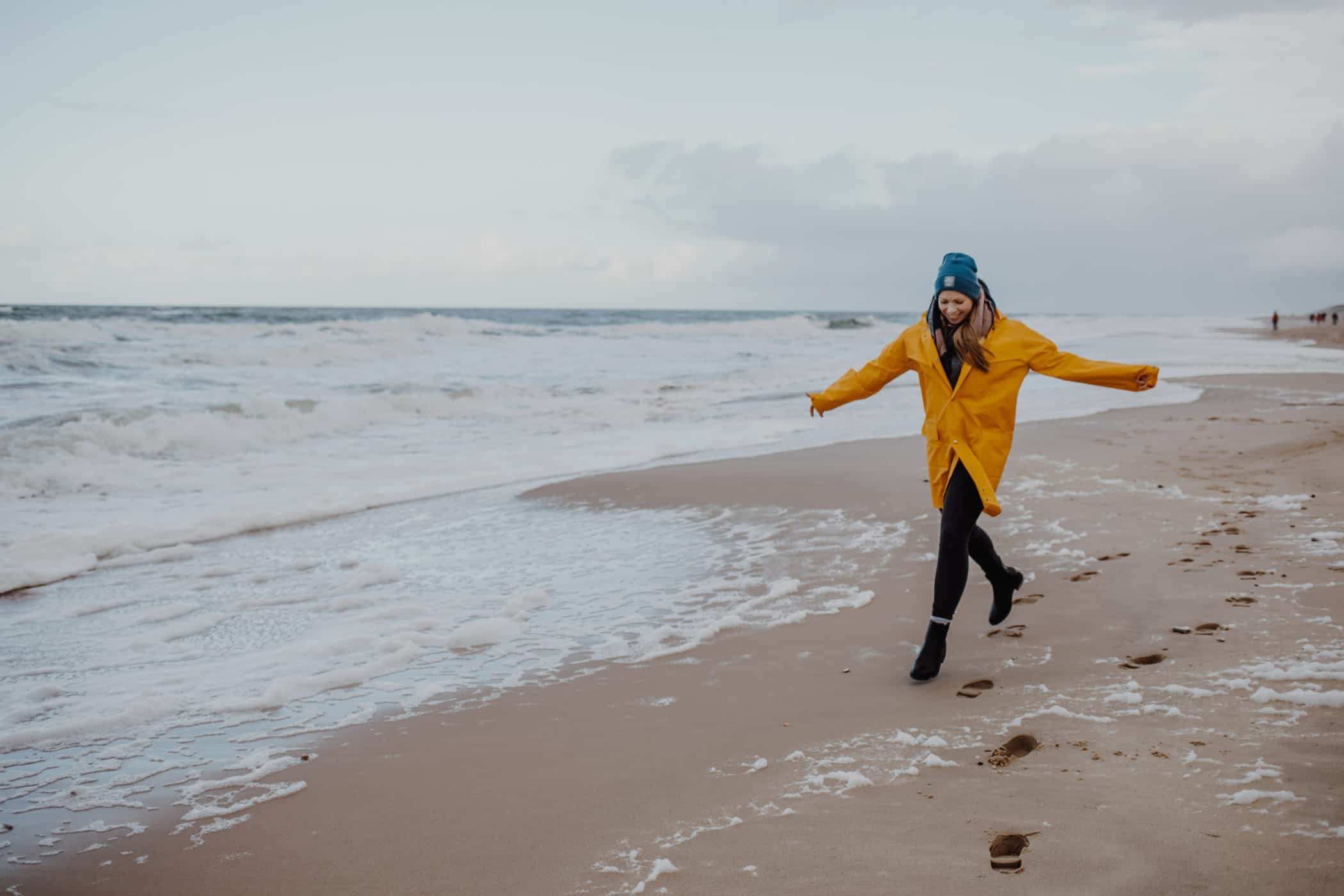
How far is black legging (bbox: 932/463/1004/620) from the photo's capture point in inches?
162

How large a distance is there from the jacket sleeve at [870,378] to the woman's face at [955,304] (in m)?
0.31

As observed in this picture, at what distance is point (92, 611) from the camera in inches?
228

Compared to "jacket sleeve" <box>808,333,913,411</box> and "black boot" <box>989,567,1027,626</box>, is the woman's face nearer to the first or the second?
"jacket sleeve" <box>808,333,913,411</box>

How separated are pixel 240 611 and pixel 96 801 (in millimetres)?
2468

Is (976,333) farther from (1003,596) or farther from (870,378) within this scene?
(1003,596)

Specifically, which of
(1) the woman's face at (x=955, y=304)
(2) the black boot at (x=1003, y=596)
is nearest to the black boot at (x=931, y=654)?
(2) the black boot at (x=1003, y=596)

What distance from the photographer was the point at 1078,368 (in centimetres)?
384

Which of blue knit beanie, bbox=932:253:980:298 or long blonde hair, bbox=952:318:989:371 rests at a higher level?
blue knit beanie, bbox=932:253:980:298

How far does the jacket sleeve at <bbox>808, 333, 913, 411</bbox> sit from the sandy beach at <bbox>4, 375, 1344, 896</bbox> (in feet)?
3.81

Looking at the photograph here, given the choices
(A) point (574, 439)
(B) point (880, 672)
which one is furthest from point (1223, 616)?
(A) point (574, 439)

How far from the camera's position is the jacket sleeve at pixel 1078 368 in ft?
12.6

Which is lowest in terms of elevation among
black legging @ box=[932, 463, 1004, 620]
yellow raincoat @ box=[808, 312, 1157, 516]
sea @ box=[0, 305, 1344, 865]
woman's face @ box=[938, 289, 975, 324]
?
sea @ box=[0, 305, 1344, 865]

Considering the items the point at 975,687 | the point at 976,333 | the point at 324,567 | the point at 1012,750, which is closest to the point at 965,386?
the point at 976,333

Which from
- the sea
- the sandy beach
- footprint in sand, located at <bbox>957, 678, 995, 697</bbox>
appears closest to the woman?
footprint in sand, located at <bbox>957, 678, 995, 697</bbox>
